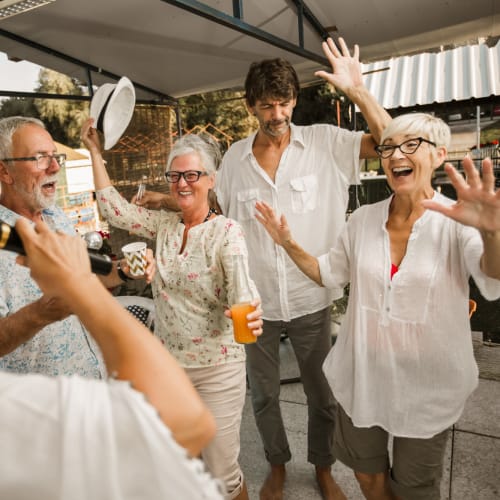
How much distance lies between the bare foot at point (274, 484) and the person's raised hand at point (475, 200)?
1.93 m

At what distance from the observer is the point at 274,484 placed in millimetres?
2449

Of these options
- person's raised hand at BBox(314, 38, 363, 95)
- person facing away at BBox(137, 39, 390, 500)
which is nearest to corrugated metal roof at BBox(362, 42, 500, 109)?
Result: person's raised hand at BBox(314, 38, 363, 95)

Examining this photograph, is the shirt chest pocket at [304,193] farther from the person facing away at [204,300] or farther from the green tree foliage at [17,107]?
the green tree foliage at [17,107]

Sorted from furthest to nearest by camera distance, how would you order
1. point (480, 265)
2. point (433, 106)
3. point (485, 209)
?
point (433, 106) → point (480, 265) → point (485, 209)

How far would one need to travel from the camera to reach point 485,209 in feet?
4.26

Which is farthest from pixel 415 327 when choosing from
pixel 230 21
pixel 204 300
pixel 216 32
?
pixel 216 32

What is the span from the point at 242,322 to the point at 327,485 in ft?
4.65

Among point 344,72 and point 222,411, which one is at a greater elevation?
point 344,72

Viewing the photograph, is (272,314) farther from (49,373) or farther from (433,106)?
(433,106)

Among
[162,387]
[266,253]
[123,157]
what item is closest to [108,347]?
[162,387]

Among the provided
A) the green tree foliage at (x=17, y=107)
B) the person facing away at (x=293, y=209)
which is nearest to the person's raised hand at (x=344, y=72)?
the person facing away at (x=293, y=209)

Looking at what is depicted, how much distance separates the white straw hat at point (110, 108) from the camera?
86.7 inches

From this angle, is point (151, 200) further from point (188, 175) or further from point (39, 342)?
point (39, 342)

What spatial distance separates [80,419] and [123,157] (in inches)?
211
